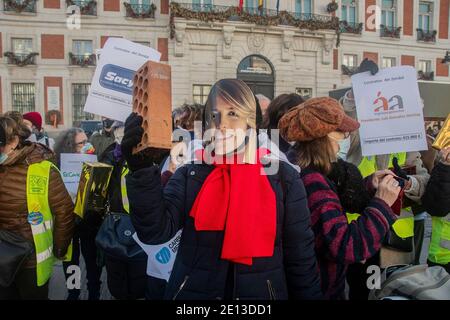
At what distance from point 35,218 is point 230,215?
164cm

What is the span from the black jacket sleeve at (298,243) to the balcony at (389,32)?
2541cm

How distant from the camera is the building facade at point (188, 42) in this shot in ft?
67.0

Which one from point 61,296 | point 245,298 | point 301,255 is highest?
point 301,255

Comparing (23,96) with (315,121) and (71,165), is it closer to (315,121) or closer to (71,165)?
(71,165)

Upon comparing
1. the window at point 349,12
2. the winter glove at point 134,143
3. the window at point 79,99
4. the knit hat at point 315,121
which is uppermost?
the window at point 349,12

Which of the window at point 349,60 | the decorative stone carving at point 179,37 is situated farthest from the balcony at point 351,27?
the decorative stone carving at point 179,37

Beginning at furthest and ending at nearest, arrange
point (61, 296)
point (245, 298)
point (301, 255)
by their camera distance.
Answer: point (61, 296), point (301, 255), point (245, 298)

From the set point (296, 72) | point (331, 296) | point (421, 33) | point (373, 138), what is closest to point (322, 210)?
point (331, 296)

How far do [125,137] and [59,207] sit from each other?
153 cm

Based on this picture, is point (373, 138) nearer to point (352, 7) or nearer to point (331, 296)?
point (331, 296)

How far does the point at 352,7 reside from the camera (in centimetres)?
2305

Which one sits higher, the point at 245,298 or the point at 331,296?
the point at 245,298

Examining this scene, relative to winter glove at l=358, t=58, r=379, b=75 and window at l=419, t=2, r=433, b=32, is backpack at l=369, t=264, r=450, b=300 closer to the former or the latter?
winter glove at l=358, t=58, r=379, b=75

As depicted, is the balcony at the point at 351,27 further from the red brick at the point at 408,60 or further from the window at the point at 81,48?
the window at the point at 81,48
